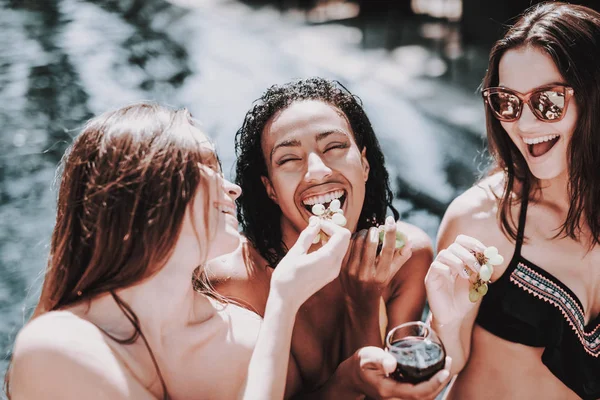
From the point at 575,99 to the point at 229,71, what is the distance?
4.26 m

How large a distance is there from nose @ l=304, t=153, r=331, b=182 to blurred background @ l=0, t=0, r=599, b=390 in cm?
268

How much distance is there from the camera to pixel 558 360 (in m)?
2.30

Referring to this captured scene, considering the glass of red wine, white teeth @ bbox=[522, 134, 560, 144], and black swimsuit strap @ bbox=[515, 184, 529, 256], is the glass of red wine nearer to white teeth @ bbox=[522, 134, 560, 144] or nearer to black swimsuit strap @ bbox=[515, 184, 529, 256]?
black swimsuit strap @ bbox=[515, 184, 529, 256]

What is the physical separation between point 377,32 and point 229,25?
5.21 feet

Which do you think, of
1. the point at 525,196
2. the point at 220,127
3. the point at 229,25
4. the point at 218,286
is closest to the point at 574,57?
the point at 525,196

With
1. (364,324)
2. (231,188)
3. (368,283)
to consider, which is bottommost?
(364,324)

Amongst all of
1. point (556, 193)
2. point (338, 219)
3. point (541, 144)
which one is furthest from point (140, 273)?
point (556, 193)

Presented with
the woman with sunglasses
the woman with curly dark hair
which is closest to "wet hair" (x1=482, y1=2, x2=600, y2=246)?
the woman with sunglasses

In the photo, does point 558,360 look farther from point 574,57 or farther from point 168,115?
point 168,115

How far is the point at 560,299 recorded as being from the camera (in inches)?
90.5

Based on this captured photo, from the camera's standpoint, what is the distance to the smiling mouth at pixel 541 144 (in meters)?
2.24

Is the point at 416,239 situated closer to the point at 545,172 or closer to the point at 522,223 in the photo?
→ the point at 522,223

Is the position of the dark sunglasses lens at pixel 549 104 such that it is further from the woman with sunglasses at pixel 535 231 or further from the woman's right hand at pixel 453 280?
the woman's right hand at pixel 453 280

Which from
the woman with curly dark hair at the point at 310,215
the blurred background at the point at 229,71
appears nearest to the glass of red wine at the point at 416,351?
the woman with curly dark hair at the point at 310,215
